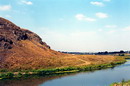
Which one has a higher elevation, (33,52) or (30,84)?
(33,52)

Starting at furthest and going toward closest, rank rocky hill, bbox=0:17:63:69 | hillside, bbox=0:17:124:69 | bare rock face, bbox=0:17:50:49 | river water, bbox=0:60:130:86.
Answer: bare rock face, bbox=0:17:50:49 < rocky hill, bbox=0:17:63:69 < hillside, bbox=0:17:124:69 < river water, bbox=0:60:130:86

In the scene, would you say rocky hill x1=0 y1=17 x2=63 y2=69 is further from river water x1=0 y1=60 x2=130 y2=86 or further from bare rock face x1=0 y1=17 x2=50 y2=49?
river water x1=0 y1=60 x2=130 y2=86

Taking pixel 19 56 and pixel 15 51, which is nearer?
pixel 19 56

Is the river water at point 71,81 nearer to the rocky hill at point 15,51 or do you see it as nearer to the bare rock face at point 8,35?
the rocky hill at point 15,51

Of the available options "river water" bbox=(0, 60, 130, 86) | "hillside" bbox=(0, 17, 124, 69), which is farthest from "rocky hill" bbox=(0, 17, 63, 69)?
"river water" bbox=(0, 60, 130, 86)

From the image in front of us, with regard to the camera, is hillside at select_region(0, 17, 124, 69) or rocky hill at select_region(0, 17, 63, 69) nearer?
hillside at select_region(0, 17, 124, 69)

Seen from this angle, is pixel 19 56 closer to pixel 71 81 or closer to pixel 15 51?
pixel 15 51

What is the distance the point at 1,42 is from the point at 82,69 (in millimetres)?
71423

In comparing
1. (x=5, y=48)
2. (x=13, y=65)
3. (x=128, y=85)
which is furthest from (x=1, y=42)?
(x=128, y=85)

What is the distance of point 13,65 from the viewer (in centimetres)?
11769

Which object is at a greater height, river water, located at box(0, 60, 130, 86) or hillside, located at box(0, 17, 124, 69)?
hillside, located at box(0, 17, 124, 69)

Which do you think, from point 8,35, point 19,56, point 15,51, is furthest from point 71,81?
point 8,35

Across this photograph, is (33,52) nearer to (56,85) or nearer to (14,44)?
(14,44)

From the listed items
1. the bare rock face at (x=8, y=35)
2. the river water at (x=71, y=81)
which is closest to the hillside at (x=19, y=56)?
the bare rock face at (x=8, y=35)
